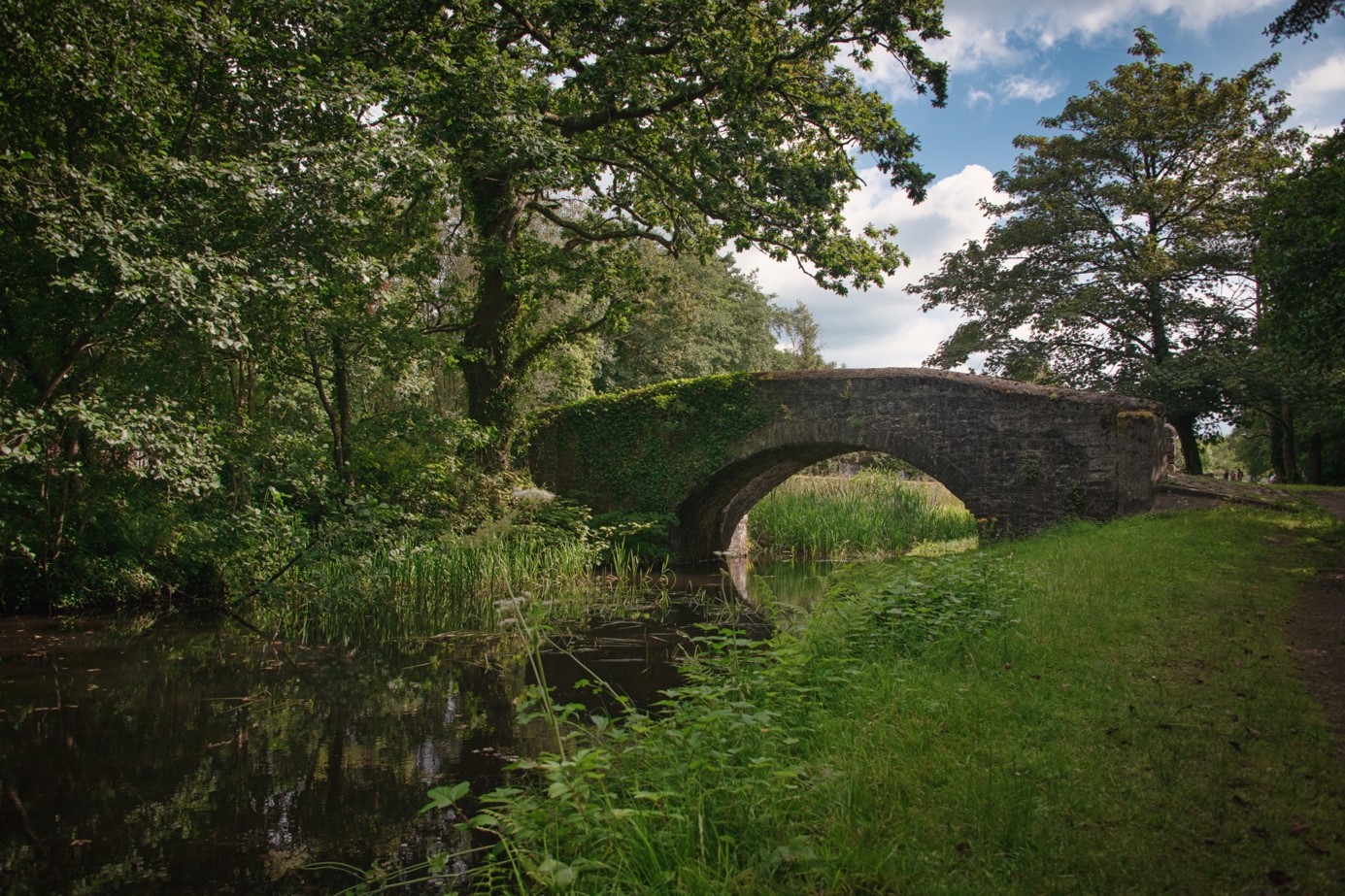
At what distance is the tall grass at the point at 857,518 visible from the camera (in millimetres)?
16438

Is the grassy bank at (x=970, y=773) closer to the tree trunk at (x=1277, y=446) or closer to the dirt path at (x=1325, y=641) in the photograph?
the dirt path at (x=1325, y=641)

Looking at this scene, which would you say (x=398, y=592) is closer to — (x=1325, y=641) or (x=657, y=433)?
(x=657, y=433)

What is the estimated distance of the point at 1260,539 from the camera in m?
8.55

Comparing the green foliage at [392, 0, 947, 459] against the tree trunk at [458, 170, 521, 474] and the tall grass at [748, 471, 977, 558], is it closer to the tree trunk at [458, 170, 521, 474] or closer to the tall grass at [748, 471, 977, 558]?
the tree trunk at [458, 170, 521, 474]

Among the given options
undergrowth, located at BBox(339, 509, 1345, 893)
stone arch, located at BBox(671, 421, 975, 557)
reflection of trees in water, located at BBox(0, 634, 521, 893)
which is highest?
stone arch, located at BBox(671, 421, 975, 557)

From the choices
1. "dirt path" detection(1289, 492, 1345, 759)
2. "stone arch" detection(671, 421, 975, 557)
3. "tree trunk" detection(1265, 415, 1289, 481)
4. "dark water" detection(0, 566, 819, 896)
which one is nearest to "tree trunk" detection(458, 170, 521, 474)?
"stone arch" detection(671, 421, 975, 557)

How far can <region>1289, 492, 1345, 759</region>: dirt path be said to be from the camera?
3.78 m

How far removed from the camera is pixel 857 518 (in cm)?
1661

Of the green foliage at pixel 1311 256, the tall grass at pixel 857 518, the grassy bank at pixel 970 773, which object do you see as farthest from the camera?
the tall grass at pixel 857 518

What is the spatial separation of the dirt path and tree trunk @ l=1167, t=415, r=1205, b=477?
13244 millimetres

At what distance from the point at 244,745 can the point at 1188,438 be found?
20.1m

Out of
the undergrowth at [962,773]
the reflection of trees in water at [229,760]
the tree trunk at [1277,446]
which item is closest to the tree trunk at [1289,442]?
the tree trunk at [1277,446]

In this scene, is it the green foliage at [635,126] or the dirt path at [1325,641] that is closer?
the dirt path at [1325,641]

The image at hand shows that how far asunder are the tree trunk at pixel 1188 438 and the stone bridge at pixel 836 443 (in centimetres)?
748
